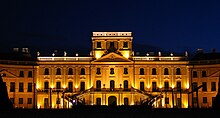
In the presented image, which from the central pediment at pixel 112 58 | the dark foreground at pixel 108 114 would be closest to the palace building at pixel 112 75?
the central pediment at pixel 112 58

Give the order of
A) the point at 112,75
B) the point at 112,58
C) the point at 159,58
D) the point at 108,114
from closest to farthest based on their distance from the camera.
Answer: the point at 108,114, the point at 112,58, the point at 112,75, the point at 159,58

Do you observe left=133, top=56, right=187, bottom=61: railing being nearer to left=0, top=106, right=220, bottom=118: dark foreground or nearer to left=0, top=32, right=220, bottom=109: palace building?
left=0, top=32, right=220, bottom=109: palace building

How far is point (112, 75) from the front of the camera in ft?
267

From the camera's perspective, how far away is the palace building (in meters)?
78.9

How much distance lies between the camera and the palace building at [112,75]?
78938mm

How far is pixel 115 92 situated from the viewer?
78875mm

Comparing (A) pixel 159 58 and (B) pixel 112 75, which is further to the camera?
(A) pixel 159 58

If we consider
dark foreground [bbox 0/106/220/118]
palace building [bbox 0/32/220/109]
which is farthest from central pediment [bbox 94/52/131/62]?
dark foreground [bbox 0/106/220/118]

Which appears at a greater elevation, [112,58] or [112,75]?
[112,58]

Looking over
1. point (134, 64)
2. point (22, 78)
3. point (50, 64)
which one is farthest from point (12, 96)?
point (134, 64)

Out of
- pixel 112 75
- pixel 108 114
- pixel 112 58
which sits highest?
pixel 112 58

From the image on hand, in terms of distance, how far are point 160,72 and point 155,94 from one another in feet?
15.5

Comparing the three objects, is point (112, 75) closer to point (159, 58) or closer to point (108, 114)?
point (159, 58)

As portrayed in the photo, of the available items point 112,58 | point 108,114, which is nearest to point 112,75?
point 112,58
